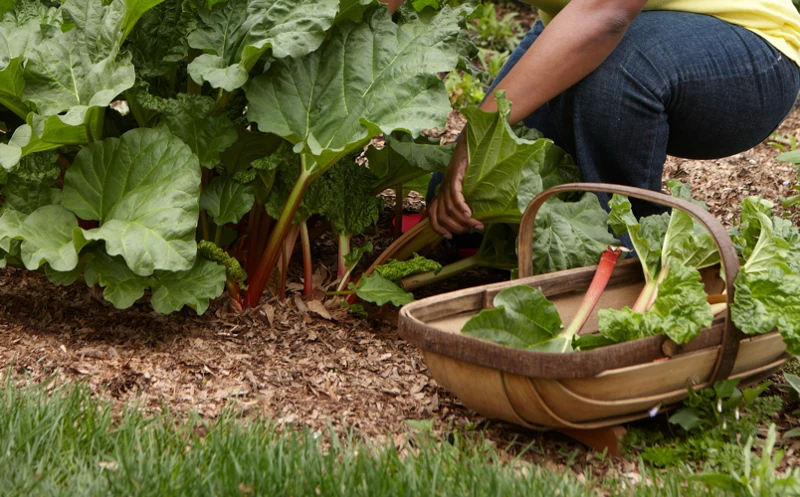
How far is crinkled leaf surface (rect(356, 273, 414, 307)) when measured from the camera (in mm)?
2281

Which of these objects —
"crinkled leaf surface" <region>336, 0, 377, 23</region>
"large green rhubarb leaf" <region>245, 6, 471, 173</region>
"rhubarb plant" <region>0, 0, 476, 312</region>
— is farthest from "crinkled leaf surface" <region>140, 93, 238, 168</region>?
"crinkled leaf surface" <region>336, 0, 377, 23</region>

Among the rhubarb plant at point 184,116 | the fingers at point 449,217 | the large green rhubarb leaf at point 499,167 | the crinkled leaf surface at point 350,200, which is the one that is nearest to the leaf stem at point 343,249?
the crinkled leaf surface at point 350,200

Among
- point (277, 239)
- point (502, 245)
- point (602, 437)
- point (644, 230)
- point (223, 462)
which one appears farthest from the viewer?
point (502, 245)

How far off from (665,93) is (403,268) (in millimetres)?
834

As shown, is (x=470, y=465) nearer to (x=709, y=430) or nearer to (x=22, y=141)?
(x=709, y=430)

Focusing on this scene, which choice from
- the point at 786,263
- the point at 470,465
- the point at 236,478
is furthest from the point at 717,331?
the point at 236,478

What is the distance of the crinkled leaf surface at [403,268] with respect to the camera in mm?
2373

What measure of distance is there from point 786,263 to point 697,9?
871mm

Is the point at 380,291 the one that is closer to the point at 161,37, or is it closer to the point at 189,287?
the point at 189,287

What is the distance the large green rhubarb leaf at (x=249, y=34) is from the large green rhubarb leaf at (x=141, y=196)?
215mm

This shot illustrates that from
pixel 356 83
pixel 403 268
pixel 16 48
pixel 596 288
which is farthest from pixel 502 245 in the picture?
pixel 16 48

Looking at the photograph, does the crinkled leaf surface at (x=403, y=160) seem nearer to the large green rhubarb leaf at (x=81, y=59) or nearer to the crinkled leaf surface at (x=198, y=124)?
the crinkled leaf surface at (x=198, y=124)

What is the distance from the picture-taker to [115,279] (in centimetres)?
215

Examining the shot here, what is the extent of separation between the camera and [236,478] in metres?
1.55
